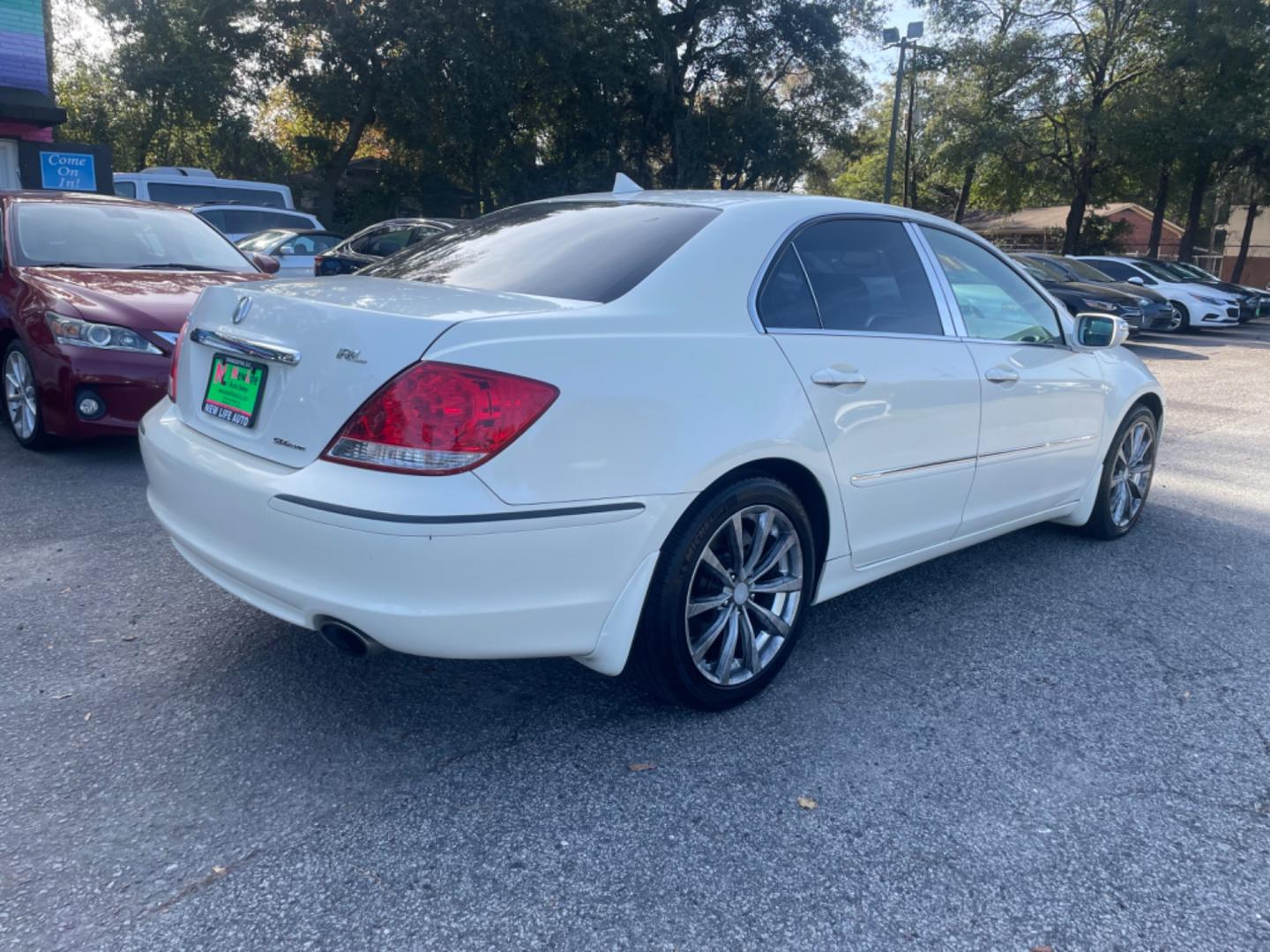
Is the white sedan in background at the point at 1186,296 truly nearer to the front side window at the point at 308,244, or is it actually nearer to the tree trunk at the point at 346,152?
the front side window at the point at 308,244

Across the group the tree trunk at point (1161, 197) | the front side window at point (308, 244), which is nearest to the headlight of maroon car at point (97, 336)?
the front side window at point (308, 244)

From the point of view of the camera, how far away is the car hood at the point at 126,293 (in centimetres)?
562

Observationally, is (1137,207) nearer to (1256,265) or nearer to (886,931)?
(1256,265)

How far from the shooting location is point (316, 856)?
2363mm

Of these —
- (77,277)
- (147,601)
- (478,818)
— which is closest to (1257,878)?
(478,818)

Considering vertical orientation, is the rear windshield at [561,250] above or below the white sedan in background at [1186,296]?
above

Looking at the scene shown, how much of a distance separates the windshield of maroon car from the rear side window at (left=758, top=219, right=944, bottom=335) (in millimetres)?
4881

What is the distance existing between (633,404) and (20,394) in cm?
501

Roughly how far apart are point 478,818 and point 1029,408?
2.83 metres

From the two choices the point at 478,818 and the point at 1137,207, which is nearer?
the point at 478,818

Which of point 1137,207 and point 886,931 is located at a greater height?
point 1137,207

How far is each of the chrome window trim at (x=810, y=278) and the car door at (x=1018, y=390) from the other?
10 centimetres

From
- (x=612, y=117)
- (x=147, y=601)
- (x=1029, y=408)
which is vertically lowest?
(x=147, y=601)

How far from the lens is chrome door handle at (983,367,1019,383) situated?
12.8 ft
